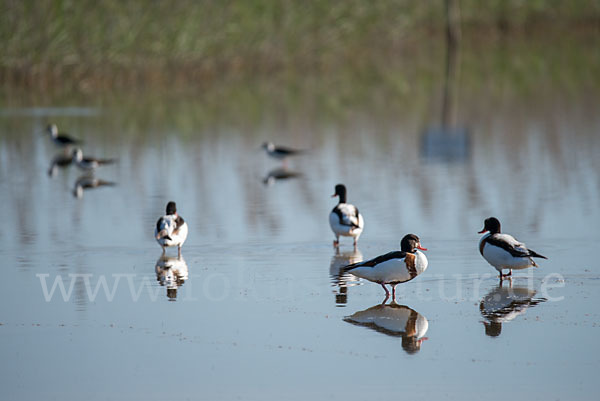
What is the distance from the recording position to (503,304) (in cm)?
844

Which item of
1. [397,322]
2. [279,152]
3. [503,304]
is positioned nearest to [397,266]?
[397,322]

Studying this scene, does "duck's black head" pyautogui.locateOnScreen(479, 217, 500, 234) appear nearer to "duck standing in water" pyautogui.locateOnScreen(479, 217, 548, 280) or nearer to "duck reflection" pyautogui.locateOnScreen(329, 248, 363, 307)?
"duck standing in water" pyautogui.locateOnScreen(479, 217, 548, 280)

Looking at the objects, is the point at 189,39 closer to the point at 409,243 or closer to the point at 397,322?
the point at 409,243

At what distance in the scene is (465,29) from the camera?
5288 centimetres

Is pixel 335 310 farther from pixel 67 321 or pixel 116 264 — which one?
pixel 116 264

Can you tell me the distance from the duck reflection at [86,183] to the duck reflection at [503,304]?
8.24m

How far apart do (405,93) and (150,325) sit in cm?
2354

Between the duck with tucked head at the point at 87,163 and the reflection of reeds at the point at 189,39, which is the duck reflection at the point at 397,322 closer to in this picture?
the duck with tucked head at the point at 87,163

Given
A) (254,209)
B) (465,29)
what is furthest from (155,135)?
(465,29)

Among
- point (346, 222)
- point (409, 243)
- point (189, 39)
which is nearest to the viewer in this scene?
point (409, 243)

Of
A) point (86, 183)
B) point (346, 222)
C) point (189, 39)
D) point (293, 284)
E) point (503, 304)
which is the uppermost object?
point (189, 39)

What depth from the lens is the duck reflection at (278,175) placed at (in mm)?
16688

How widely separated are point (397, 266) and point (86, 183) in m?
9.01

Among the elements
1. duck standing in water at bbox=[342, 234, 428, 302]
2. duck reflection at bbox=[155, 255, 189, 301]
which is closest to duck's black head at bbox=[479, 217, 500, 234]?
duck standing in water at bbox=[342, 234, 428, 302]
